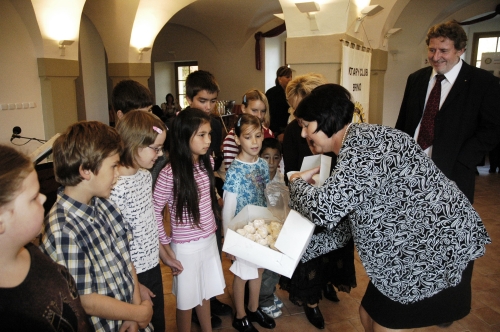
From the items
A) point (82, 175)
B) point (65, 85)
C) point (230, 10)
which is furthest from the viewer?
point (230, 10)

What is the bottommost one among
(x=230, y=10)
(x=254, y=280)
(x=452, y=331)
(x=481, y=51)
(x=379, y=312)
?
(x=452, y=331)


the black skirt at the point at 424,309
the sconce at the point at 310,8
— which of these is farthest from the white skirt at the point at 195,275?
the sconce at the point at 310,8

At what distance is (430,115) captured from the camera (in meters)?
2.58

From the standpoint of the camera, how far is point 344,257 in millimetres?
2457

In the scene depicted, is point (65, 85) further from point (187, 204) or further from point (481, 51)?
point (481, 51)

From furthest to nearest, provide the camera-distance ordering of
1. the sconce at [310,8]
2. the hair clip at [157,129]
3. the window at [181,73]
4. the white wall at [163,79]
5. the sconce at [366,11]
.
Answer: the white wall at [163,79], the window at [181,73], the sconce at [366,11], the sconce at [310,8], the hair clip at [157,129]

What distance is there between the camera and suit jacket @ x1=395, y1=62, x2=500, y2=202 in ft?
7.85

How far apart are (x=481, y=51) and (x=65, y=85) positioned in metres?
10.5

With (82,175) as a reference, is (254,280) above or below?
below

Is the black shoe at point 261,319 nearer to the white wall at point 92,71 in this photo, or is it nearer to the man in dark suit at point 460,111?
the man in dark suit at point 460,111

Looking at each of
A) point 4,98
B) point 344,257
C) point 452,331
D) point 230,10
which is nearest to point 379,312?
point 344,257

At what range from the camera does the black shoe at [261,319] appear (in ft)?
8.05

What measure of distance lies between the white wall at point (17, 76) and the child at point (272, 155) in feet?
11.2

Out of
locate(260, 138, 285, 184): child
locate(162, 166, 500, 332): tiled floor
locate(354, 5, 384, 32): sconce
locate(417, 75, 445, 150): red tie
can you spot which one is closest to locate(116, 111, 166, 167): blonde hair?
locate(260, 138, 285, 184): child
